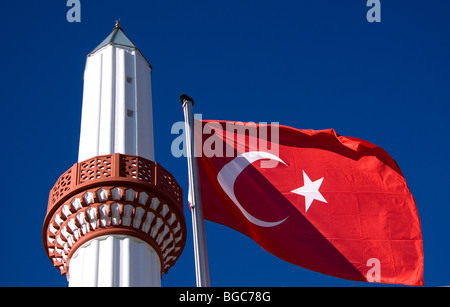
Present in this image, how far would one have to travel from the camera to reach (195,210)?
16.4 m

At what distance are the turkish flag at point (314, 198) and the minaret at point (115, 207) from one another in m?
2.11

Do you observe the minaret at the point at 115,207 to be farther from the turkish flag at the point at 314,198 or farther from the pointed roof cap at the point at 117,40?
the turkish flag at the point at 314,198

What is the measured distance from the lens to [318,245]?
19.9m

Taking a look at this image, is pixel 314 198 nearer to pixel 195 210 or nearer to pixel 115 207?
pixel 195 210

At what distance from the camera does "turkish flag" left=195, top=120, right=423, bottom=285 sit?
19.8 m

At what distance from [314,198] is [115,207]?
17.7 feet

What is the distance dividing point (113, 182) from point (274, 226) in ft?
14.0

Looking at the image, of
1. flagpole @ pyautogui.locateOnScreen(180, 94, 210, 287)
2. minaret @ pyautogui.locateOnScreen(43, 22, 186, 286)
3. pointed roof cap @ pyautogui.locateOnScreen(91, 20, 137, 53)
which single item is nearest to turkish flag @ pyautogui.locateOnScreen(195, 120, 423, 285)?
flagpole @ pyautogui.locateOnScreen(180, 94, 210, 287)

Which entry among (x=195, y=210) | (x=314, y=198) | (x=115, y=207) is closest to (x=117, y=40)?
(x=115, y=207)

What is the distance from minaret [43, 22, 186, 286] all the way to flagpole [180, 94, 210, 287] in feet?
2.50

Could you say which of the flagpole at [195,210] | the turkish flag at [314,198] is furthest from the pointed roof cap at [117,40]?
the flagpole at [195,210]
